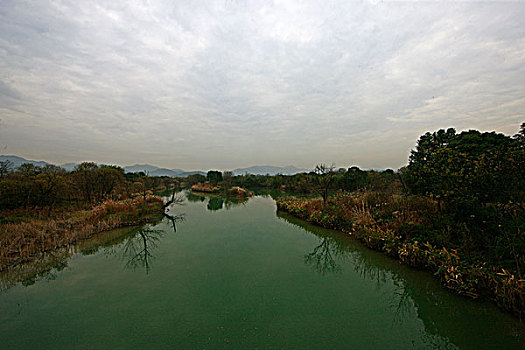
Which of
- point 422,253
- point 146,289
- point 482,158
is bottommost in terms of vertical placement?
point 146,289

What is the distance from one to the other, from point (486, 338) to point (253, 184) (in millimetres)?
41760

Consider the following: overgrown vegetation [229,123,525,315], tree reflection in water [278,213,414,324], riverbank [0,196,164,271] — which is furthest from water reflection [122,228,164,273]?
overgrown vegetation [229,123,525,315]

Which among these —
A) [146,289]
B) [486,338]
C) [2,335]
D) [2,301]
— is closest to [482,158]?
[486,338]

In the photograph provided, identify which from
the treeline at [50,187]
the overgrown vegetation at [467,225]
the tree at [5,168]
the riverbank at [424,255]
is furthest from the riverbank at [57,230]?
the overgrown vegetation at [467,225]

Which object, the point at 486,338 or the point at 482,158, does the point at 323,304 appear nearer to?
the point at 486,338

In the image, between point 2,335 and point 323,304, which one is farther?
point 323,304

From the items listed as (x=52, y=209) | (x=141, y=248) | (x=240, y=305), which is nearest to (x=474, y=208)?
(x=240, y=305)

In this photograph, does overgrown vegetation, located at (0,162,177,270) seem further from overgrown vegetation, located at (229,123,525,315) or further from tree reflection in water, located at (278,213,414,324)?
overgrown vegetation, located at (229,123,525,315)

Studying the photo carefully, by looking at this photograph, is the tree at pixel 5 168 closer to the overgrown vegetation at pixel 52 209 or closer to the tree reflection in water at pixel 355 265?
the overgrown vegetation at pixel 52 209

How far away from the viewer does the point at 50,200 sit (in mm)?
11555

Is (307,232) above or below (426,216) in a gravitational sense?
below

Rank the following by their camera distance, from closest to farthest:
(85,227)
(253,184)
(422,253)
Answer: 1. (422,253)
2. (85,227)
3. (253,184)

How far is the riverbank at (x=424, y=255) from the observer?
3.88 metres

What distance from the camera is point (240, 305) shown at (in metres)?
4.10
